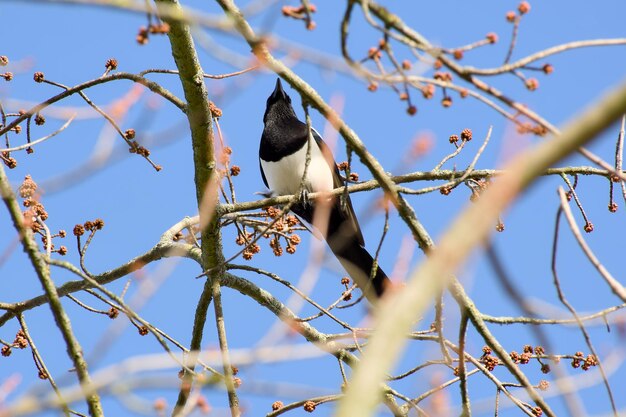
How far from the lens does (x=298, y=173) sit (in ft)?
14.5

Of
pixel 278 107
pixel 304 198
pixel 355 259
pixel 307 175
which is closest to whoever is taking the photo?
pixel 304 198

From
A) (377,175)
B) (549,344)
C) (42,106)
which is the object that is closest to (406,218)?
(377,175)

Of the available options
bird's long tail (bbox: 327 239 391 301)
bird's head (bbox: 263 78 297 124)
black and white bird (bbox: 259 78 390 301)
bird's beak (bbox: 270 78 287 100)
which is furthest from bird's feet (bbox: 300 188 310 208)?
bird's beak (bbox: 270 78 287 100)

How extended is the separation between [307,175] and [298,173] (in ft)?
0.33

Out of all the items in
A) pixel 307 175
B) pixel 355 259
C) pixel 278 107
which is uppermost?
pixel 278 107

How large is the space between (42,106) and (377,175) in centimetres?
134

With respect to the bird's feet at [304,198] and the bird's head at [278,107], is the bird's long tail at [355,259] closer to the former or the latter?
the bird's feet at [304,198]

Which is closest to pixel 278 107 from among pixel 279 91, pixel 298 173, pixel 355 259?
pixel 279 91

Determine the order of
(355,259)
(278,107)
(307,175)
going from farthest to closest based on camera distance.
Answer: (278,107), (307,175), (355,259)

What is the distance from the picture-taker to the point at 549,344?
146 centimetres

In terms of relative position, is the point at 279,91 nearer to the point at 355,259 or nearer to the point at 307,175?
the point at 307,175

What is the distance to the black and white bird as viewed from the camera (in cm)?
410

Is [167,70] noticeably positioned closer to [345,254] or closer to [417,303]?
[345,254]

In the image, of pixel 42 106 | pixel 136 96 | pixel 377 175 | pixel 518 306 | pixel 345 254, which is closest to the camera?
pixel 518 306
